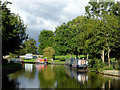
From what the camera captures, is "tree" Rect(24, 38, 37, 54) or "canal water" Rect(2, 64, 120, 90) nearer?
"canal water" Rect(2, 64, 120, 90)

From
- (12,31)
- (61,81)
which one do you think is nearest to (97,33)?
(61,81)

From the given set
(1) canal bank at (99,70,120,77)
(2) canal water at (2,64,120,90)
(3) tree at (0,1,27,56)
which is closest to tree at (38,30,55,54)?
(3) tree at (0,1,27,56)

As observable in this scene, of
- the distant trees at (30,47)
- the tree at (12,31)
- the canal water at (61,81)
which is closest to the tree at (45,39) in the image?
the distant trees at (30,47)

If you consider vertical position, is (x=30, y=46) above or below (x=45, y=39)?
below

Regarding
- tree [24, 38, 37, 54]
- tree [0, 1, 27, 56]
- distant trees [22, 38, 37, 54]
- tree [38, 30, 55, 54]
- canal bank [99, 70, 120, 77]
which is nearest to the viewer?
canal bank [99, 70, 120, 77]

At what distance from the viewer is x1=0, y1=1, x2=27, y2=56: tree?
44103 mm

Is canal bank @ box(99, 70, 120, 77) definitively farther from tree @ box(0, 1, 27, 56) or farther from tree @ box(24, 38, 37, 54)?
tree @ box(24, 38, 37, 54)

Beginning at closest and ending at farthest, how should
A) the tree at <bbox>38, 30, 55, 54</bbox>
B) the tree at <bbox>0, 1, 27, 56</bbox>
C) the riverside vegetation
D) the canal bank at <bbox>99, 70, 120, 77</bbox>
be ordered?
the canal bank at <bbox>99, 70, 120, 77</bbox> → the riverside vegetation → the tree at <bbox>0, 1, 27, 56</bbox> → the tree at <bbox>38, 30, 55, 54</bbox>

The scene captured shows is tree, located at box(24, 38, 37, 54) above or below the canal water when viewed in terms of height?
above

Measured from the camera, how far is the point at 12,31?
47000 mm

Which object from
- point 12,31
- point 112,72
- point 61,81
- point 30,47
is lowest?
point 61,81

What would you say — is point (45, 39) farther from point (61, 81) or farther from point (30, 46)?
point (61, 81)

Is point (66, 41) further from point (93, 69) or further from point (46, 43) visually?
point (46, 43)

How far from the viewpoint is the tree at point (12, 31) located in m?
44.1
